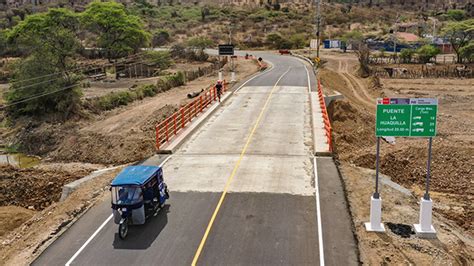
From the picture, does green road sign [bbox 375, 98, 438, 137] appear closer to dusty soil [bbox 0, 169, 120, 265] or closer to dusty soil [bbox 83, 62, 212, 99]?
dusty soil [bbox 0, 169, 120, 265]

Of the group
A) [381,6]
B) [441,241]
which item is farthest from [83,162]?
[381,6]

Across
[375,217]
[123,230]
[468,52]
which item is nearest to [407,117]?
[375,217]

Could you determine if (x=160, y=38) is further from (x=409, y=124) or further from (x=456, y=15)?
(x=409, y=124)

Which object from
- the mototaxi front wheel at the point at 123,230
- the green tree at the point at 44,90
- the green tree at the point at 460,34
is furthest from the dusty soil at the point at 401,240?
the green tree at the point at 460,34

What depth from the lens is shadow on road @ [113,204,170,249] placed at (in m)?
13.5

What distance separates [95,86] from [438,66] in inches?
2049

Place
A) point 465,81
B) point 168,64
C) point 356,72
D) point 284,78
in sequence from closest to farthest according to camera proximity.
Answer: point 284,78 → point 465,81 → point 356,72 → point 168,64

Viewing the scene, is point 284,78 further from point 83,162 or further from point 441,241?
point 441,241

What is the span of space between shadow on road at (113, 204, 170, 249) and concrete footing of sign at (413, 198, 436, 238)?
7960 millimetres

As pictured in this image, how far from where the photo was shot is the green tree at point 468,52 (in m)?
73.7

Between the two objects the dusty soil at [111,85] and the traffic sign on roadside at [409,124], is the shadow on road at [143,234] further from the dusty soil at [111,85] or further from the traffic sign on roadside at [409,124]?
the dusty soil at [111,85]

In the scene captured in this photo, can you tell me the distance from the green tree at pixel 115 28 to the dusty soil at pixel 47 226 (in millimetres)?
64285

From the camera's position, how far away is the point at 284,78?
49.3 meters

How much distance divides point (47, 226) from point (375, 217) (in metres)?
10.6
